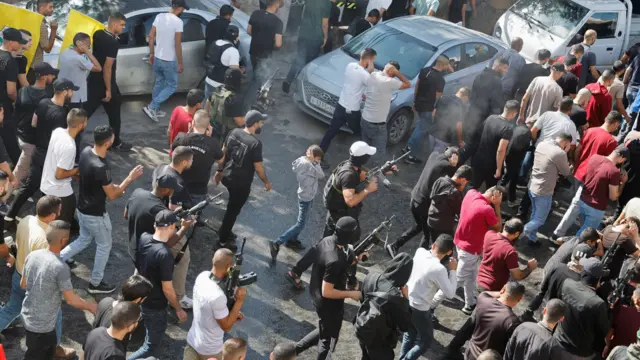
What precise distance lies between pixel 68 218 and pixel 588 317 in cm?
557

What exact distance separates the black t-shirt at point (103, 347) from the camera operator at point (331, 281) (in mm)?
2195

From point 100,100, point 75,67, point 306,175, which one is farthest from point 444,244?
point 100,100

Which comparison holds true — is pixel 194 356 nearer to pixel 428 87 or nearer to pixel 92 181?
pixel 92 181

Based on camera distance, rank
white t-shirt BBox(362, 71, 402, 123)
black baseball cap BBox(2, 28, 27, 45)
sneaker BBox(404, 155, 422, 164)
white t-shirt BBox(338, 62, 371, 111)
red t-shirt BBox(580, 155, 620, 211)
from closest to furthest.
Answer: black baseball cap BBox(2, 28, 27, 45), red t-shirt BBox(580, 155, 620, 211), white t-shirt BBox(362, 71, 402, 123), white t-shirt BBox(338, 62, 371, 111), sneaker BBox(404, 155, 422, 164)

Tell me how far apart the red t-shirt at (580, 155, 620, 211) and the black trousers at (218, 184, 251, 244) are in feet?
14.4

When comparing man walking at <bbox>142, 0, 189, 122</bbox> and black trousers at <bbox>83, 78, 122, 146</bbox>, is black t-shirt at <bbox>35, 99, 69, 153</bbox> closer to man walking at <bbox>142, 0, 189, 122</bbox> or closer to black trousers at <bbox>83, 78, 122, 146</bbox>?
black trousers at <bbox>83, 78, 122, 146</bbox>

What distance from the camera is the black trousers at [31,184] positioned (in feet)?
30.1

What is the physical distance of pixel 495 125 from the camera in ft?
34.8

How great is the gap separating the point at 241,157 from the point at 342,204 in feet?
4.26

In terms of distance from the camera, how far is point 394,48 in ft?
43.4

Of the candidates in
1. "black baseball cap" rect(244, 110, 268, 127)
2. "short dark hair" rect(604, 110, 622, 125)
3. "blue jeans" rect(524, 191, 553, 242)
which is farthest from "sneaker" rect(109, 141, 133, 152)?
"short dark hair" rect(604, 110, 622, 125)

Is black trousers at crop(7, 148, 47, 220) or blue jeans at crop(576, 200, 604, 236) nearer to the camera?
black trousers at crop(7, 148, 47, 220)

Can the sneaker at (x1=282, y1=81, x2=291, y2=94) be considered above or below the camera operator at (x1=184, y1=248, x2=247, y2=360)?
below

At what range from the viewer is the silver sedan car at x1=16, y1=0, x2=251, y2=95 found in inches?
476
